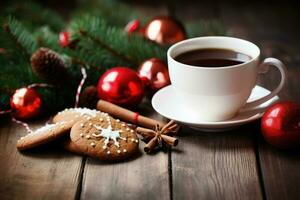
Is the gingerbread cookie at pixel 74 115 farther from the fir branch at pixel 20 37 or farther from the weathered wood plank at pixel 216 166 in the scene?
the fir branch at pixel 20 37

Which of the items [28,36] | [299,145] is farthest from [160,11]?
[299,145]

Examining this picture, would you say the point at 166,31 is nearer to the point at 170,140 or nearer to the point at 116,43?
the point at 116,43

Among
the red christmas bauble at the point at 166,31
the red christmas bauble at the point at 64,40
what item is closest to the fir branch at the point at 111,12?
the red christmas bauble at the point at 166,31

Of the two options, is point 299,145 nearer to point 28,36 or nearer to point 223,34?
point 223,34

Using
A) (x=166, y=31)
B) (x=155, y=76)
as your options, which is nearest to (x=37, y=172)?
(x=155, y=76)

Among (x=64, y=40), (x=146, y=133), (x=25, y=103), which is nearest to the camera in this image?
(x=146, y=133)
